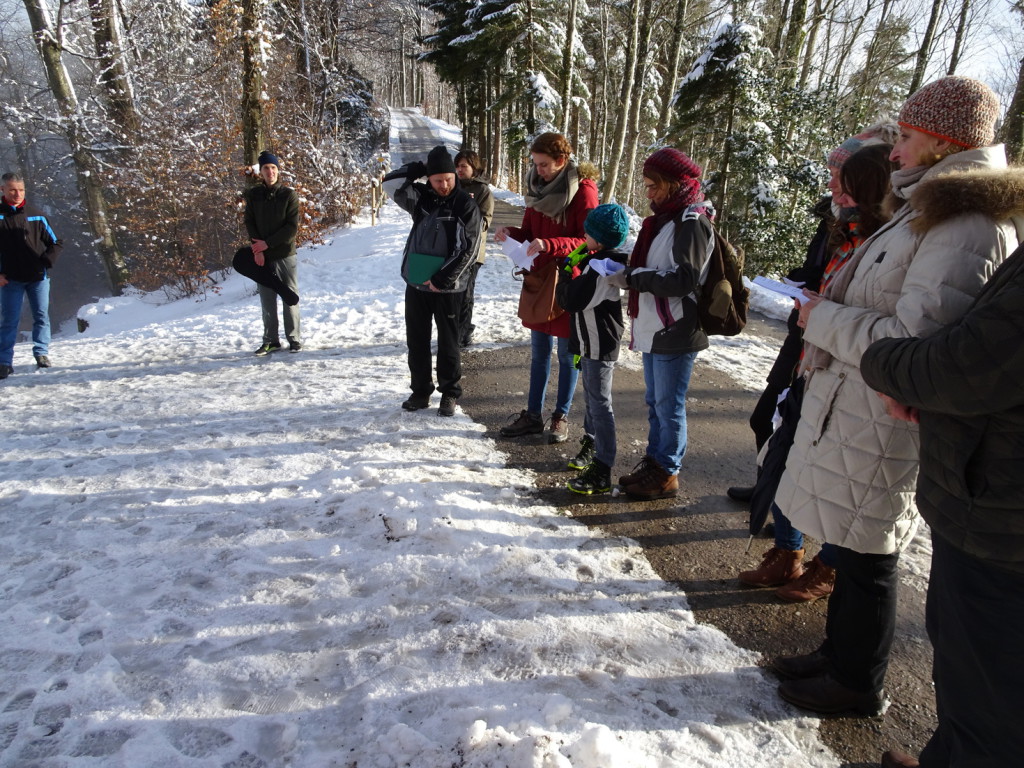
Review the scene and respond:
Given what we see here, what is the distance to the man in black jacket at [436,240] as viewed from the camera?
4.59m

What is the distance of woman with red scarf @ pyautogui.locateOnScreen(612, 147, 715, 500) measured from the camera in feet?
10.3

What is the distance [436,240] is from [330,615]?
2.92m

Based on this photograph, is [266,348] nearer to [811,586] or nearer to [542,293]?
[542,293]

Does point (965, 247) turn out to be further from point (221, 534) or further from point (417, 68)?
point (417, 68)

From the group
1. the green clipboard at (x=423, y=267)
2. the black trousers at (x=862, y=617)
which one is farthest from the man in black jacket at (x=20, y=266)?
the black trousers at (x=862, y=617)

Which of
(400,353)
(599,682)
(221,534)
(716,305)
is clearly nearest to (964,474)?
(599,682)

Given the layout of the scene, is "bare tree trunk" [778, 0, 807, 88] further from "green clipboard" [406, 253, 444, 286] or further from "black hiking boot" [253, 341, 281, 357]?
"black hiking boot" [253, 341, 281, 357]

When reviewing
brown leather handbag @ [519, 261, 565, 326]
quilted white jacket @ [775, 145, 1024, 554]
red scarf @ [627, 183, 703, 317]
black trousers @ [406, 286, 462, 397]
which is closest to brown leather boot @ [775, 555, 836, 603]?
quilted white jacket @ [775, 145, 1024, 554]

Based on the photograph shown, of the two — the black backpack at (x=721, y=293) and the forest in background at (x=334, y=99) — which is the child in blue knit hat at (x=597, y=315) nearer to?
the black backpack at (x=721, y=293)

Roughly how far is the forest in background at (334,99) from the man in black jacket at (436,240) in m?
5.43

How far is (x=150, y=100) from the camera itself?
1650cm

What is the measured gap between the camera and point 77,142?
42.9 feet

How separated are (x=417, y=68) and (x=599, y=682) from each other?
64481 millimetres

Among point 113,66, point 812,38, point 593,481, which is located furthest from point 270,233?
point 812,38
